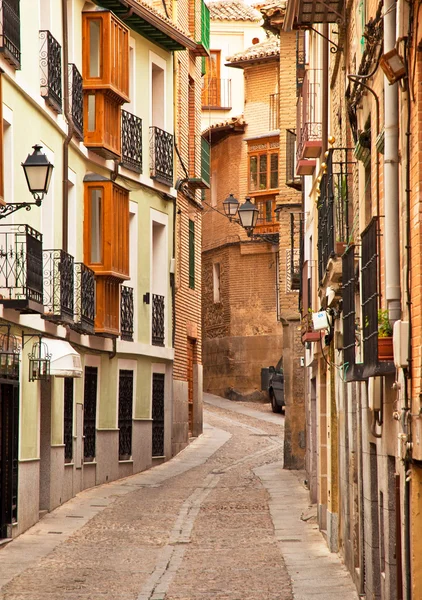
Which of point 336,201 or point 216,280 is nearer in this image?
point 336,201

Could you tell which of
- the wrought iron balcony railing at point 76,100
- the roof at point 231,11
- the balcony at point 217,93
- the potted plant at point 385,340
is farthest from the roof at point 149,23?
the roof at point 231,11

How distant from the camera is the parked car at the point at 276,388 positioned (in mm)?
41188

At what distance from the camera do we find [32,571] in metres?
14.5

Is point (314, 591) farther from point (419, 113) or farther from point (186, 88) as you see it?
point (186, 88)

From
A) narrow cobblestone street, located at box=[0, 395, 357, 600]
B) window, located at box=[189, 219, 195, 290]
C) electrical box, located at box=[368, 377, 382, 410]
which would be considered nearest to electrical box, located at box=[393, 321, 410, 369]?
electrical box, located at box=[368, 377, 382, 410]

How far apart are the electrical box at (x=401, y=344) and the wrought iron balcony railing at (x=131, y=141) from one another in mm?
18369

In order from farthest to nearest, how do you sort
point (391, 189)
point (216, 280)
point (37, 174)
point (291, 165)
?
point (216, 280) < point (291, 165) < point (37, 174) < point (391, 189)

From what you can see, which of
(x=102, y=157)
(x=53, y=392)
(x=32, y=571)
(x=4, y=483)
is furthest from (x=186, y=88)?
(x=32, y=571)

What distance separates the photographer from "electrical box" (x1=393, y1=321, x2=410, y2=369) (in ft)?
27.4

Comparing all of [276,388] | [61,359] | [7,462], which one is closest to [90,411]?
[61,359]

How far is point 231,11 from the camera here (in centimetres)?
5469

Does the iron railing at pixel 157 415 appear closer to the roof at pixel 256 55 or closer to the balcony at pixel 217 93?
the roof at pixel 256 55

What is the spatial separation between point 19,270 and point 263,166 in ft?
101

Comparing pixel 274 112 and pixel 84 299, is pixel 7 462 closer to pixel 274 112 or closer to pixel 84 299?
pixel 84 299
